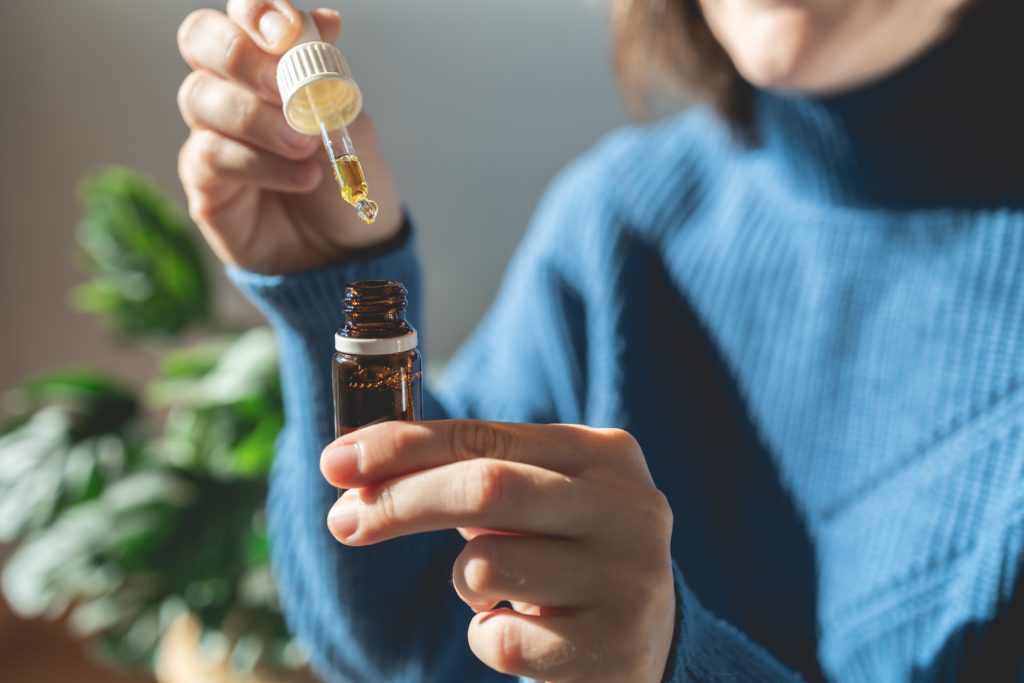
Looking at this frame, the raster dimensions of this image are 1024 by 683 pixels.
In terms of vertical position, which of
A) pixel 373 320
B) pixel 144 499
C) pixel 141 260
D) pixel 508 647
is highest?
pixel 373 320

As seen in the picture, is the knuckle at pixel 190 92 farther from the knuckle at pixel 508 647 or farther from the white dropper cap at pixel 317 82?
the knuckle at pixel 508 647

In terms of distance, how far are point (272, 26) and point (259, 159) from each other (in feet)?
0.21

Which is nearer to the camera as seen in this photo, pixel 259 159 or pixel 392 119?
pixel 259 159

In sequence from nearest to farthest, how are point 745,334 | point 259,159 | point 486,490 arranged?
1. point 486,490
2. point 259,159
3. point 745,334

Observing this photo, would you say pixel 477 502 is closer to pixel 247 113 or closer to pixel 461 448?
pixel 461 448

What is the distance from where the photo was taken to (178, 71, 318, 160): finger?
36cm

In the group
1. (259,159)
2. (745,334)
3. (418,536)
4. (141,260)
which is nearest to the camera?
(259,159)

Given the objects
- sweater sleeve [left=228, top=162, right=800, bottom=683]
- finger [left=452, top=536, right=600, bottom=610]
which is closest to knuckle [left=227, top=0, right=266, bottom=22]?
sweater sleeve [left=228, top=162, right=800, bottom=683]

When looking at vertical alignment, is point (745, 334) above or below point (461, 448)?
below

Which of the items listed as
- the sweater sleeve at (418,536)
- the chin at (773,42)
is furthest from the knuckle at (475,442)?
the chin at (773,42)

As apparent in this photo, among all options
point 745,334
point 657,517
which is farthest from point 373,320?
point 745,334

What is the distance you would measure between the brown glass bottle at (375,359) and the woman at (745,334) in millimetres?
44

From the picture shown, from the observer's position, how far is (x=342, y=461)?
0.93 ft

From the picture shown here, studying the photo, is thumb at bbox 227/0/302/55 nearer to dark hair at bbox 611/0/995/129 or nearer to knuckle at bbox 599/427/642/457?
knuckle at bbox 599/427/642/457
